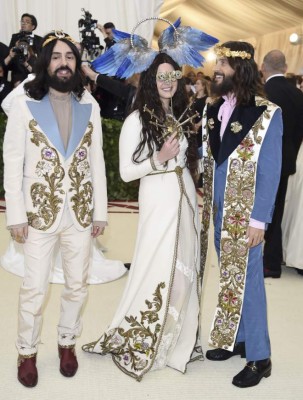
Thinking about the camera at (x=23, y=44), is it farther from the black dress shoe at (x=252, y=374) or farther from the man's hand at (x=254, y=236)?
the black dress shoe at (x=252, y=374)

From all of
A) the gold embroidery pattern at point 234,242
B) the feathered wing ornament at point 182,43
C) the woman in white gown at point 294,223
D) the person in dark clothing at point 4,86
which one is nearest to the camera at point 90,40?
the person in dark clothing at point 4,86

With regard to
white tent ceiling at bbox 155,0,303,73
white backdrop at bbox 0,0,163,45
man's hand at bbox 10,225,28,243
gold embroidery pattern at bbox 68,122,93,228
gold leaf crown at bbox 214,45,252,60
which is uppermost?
white tent ceiling at bbox 155,0,303,73

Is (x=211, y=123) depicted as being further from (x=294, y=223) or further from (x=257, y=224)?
(x=294, y=223)

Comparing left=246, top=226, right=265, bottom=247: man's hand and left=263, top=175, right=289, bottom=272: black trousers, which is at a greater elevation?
left=246, top=226, right=265, bottom=247: man's hand

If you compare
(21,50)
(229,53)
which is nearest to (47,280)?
(229,53)

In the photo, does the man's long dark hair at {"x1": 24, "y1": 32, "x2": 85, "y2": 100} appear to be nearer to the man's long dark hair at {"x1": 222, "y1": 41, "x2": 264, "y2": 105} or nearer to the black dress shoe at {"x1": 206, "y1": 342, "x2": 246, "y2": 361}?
the man's long dark hair at {"x1": 222, "y1": 41, "x2": 264, "y2": 105}

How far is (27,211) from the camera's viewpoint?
2713 millimetres

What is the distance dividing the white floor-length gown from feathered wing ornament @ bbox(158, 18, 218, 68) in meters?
0.38

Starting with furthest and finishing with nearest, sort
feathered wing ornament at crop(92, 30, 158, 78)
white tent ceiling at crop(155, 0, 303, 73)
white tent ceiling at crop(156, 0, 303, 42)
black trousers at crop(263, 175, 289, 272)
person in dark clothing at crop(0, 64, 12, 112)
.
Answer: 1. white tent ceiling at crop(155, 0, 303, 73)
2. white tent ceiling at crop(156, 0, 303, 42)
3. person in dark clothing at crop(0, 64, 12, 112)
4. black trousers at crop(263, 175, 289, 272)
5. feathered wing ornament at crop(92, 30, 158, 78)

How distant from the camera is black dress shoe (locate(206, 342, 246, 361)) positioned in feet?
10.5

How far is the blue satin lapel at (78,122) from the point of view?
273 centimetres

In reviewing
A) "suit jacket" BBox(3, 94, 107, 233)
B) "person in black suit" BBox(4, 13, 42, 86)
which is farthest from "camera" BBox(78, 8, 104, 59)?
"suit jacket" BBox(3, 94, 107, 233)

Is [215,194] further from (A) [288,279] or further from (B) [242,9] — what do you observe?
(B) [242,9]

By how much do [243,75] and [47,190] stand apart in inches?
44.2
